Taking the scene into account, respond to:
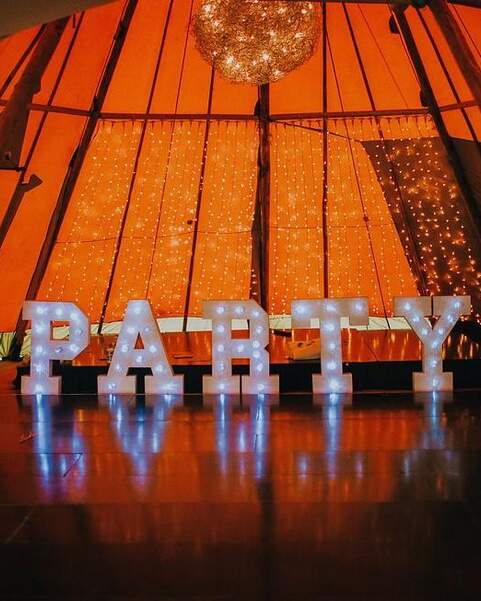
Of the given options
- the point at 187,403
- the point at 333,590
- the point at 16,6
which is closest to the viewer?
the point at 333,590

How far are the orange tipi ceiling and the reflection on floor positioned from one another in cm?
423

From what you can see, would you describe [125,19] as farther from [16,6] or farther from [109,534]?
[109,534]

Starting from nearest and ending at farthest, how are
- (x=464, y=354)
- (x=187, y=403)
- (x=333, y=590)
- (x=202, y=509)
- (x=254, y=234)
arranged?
(x=333, y=590) → (x=202, y=509) → (x=187, y=403) → (x=464, y=354) → (x=254, y=234)

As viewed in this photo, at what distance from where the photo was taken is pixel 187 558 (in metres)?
2.80

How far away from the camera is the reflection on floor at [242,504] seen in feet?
8.60

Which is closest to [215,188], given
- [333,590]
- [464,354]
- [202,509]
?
[464,354]

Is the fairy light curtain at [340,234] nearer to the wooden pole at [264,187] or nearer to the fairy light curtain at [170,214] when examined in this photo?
the fairy light curtain at [170,214]

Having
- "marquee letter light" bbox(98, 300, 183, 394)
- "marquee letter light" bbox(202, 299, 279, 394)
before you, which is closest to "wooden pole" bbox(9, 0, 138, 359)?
"marquee letter light" bbox(98, 300, 183, 394)

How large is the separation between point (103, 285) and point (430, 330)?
15.9 ft

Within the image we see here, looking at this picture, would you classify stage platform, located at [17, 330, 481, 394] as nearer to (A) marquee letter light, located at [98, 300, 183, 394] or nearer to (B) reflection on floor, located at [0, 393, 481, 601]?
(A) marquee letter light, located at [98, 300, 183, 394]

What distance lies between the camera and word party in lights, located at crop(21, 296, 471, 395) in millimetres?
5840

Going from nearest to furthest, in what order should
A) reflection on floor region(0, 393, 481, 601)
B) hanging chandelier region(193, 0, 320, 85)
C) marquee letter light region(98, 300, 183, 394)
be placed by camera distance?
1. reflection on floor region(0, 393, 481, 601)
2. marquee letter light region(98, 300, 183, 394)
3. hanging chandelier region(193, 0, 320, 85)

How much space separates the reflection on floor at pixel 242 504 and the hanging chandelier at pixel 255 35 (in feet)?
10.6

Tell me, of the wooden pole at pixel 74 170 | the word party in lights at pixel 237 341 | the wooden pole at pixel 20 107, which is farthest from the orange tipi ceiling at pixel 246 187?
the word party in lights at pixel 237 341
